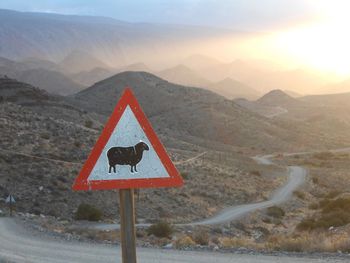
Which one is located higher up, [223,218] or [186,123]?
[186,123]

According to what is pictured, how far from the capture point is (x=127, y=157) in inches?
242

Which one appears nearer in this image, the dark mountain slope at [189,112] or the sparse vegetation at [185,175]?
the sparse vegetation at [185,175]

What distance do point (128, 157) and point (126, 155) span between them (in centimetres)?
3

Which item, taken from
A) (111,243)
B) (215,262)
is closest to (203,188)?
(111,243)

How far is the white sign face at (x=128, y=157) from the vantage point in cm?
616

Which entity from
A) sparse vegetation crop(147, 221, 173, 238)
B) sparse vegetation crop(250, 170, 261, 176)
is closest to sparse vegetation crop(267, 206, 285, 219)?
sparse vegetation crop(147, 221, 173, 238)

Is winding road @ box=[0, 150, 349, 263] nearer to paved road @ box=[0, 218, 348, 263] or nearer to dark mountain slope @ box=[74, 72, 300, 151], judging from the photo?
paved road @ box=[0, 218, 348, 263]

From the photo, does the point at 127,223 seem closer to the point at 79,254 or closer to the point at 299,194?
the point at 79,254

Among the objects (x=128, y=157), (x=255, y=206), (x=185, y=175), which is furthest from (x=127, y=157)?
(x=185, y=175)

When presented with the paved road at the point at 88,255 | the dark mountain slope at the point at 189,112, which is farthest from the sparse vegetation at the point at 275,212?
the dark mountain slope at the point at 189,112

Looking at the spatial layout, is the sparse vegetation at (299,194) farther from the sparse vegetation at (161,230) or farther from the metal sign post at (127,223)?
the metal sign post at (127,223)

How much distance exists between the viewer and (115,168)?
6.17 m

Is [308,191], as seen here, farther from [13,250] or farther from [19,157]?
[13,250]

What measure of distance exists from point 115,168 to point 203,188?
40.6m
